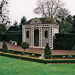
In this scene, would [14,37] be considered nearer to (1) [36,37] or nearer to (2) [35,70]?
(1) [36,37]

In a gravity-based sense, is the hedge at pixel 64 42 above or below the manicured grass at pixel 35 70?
above

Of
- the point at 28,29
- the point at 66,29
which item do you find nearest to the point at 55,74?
the point at 28,29

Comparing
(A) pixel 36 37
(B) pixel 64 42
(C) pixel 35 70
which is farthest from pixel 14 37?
(C) pixel 35 70

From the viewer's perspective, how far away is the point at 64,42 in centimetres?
2161

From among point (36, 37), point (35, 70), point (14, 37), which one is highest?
point (14, 37)

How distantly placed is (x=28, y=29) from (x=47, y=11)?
19.3 meters

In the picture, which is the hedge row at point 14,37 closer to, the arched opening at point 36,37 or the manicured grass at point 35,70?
the arched opening at point 36,37

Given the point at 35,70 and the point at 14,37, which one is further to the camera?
the point at 14,37

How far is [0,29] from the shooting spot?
3991 cm

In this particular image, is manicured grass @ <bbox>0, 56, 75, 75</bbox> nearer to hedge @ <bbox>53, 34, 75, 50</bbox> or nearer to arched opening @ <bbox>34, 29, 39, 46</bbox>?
hedge @ <bbox>53, 34, 75, 50</bbox>

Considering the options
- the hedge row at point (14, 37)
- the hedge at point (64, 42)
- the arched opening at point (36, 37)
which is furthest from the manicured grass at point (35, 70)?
the hedge row at point (14, 37)

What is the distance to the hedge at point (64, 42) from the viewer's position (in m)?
21.3

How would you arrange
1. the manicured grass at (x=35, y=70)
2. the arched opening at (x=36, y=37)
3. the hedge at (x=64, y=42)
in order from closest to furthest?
1. the manicured grass at (x=35, y=70)
2. the hedge at (x=64, y=42)
3. the arched opening at (x=36, y=37)

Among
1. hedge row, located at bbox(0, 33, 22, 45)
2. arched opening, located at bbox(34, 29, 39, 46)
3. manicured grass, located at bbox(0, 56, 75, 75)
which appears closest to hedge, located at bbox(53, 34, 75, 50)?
arched opening, located at bbox(34, 29, 39, 46)
